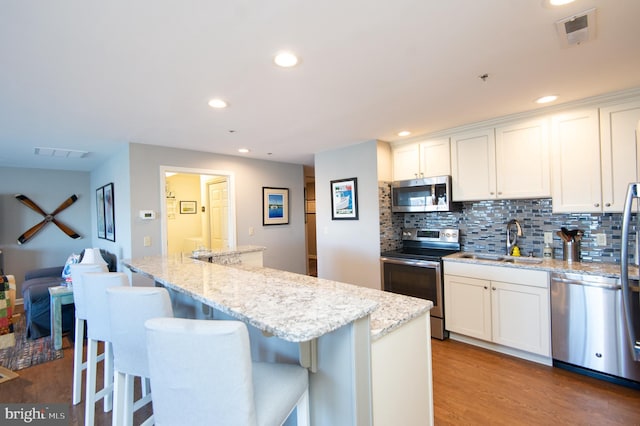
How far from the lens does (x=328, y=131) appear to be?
327cm

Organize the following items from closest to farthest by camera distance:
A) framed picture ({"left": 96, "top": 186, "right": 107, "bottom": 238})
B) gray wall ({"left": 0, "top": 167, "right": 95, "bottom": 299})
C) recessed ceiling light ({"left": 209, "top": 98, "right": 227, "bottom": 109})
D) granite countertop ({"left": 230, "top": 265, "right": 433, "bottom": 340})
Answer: granite countertop ({"left": 230, "top": 265, "right": 433, "bottom": 340}), recessed ceiling light ({"left": 209, "top": 98, "right": 227, "bottom": 109}), framed picture ({"left": 96, "top": 186, "right": 107, "bottom": 238}), gray wall ({"left": 0, "top": 167, "right": 95, "bottom": 299})

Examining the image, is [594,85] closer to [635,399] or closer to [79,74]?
[635,399]

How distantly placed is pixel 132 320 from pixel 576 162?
3441 mm

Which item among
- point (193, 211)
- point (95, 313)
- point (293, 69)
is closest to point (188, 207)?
point (193, 211)

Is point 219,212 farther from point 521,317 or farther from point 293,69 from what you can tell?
point 521,317

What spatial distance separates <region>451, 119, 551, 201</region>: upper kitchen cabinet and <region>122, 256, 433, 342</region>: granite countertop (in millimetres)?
2136

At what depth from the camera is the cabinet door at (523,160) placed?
2.74 meters

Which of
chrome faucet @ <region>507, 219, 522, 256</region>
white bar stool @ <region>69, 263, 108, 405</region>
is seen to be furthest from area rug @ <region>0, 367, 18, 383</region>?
chrome faucet @ <region>507, 219, 522, 256</region>

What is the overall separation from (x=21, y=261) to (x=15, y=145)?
2.71 m

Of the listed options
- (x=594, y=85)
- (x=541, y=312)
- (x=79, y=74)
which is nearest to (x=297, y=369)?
(x=79, y=74)

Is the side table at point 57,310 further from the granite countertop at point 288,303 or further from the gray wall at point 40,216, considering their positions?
the gray wall at point 40,216

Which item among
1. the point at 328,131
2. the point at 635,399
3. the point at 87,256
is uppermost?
the point at 328,131

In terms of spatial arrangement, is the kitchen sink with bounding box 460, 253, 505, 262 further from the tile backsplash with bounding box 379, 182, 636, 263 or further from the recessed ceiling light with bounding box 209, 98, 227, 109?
the recessed ceiling light with bounding box 209, 98, 227, 109

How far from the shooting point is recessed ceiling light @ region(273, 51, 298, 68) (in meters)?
1.67
